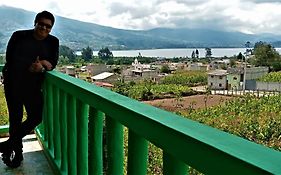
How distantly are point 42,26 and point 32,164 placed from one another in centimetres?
76

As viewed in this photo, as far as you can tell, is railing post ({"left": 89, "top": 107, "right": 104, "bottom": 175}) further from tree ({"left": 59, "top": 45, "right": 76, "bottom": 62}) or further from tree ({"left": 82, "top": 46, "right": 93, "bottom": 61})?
tree ({"left": 82, "top": 46, "right": 93, "bottom": 61})

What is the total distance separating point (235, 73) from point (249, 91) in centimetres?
108

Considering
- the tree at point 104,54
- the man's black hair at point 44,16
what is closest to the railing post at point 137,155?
the man's black hair at point 44,16

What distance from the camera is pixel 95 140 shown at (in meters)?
1.29

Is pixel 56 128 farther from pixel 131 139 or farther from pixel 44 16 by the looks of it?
pixel 131 139

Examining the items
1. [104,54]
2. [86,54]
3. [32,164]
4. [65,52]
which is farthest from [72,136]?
[104,54]

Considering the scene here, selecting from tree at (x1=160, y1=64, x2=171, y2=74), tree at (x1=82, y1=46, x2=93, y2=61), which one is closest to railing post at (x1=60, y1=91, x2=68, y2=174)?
tree at (x1=82, y1=46, x2=93, y2=61)

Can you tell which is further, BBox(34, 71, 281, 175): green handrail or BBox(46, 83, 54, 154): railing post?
BBox(46, 83, 54, 154): railing post

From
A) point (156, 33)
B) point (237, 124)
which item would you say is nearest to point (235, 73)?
point (237, 124)

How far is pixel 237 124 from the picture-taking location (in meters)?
16.7

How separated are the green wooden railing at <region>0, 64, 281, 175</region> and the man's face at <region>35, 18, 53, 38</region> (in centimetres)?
20

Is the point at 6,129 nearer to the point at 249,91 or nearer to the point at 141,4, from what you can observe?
the point at 141,4

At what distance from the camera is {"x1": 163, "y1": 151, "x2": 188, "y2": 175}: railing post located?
73 centimetres

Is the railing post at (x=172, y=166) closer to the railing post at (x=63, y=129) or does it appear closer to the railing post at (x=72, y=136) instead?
the railing post at (x=72, y=136)
